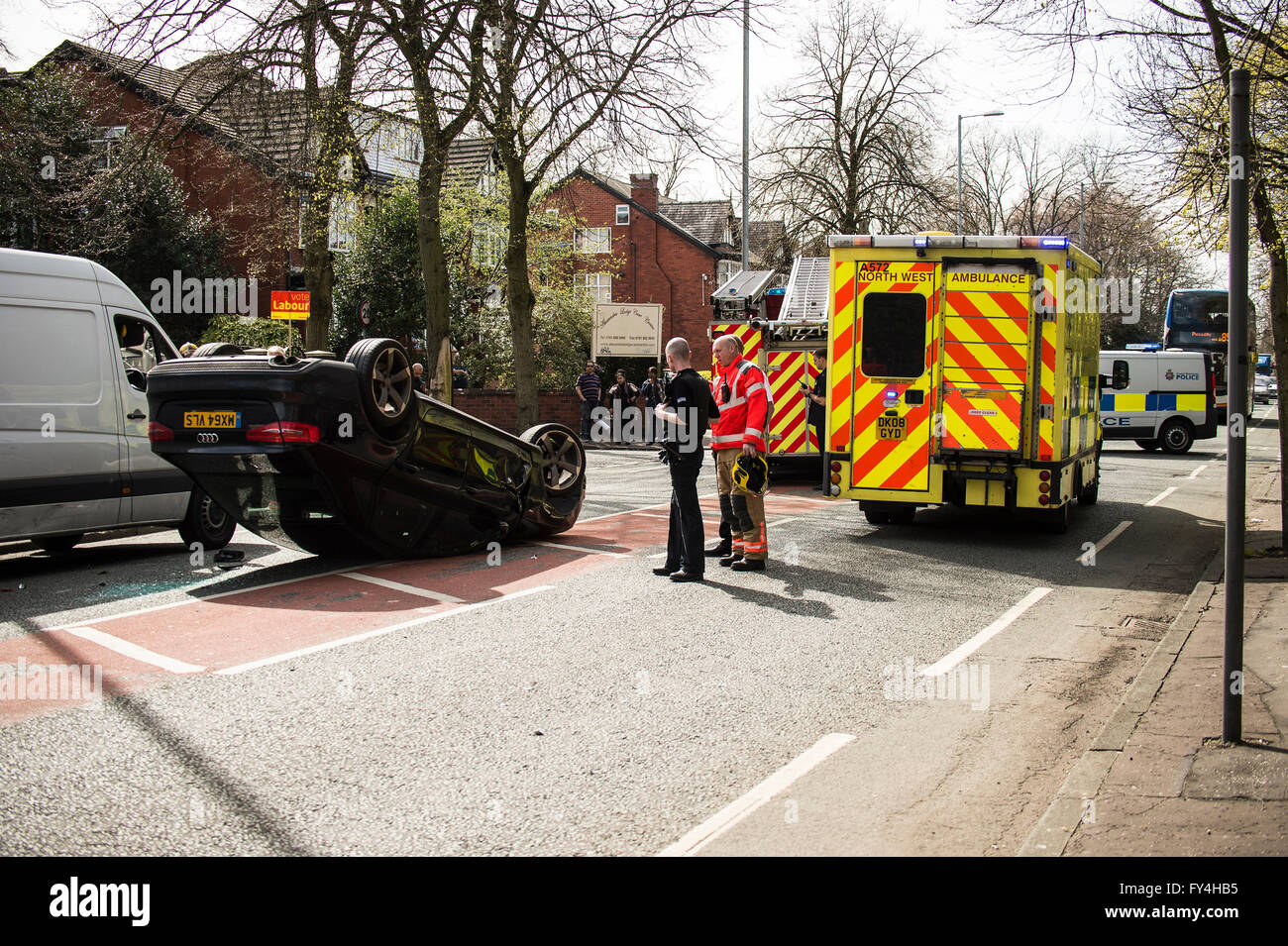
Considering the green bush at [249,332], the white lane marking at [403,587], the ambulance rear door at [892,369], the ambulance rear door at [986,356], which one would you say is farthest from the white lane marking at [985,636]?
A: the green bush at [249,332]

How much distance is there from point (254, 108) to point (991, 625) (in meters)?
13.9

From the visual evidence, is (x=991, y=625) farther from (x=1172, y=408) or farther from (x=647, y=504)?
(x=1172, y=408)

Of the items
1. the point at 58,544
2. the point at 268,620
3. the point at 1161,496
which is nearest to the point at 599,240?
the point at 1161,496

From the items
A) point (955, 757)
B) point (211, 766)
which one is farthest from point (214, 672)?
point (955, 757)

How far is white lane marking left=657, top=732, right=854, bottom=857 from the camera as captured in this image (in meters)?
3.84

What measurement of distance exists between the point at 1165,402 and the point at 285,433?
80.9 feet

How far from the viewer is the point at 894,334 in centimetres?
1103

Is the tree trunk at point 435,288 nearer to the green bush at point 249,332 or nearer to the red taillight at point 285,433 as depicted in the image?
the green bush at point 249,332

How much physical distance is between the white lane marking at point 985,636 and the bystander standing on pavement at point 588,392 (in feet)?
66.2

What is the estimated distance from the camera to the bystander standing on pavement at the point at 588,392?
93.0ft

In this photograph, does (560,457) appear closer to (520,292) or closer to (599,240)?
(520,292)

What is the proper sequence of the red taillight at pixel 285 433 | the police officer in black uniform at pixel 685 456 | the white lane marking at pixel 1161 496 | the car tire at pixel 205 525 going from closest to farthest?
1. the red taillight at pixel 285 433
2. the police officer in black uniform at pixel 685 456
3. the car tire at pixel 205 525
4. the white lane marking at pixel 1161 496

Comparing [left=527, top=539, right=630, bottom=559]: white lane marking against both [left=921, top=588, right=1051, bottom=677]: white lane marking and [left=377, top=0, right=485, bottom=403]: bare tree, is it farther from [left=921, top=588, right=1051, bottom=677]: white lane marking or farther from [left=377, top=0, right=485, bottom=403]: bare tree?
[left=377, top=0, right=485, bottom=403]: bare tree

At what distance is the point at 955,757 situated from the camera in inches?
193
